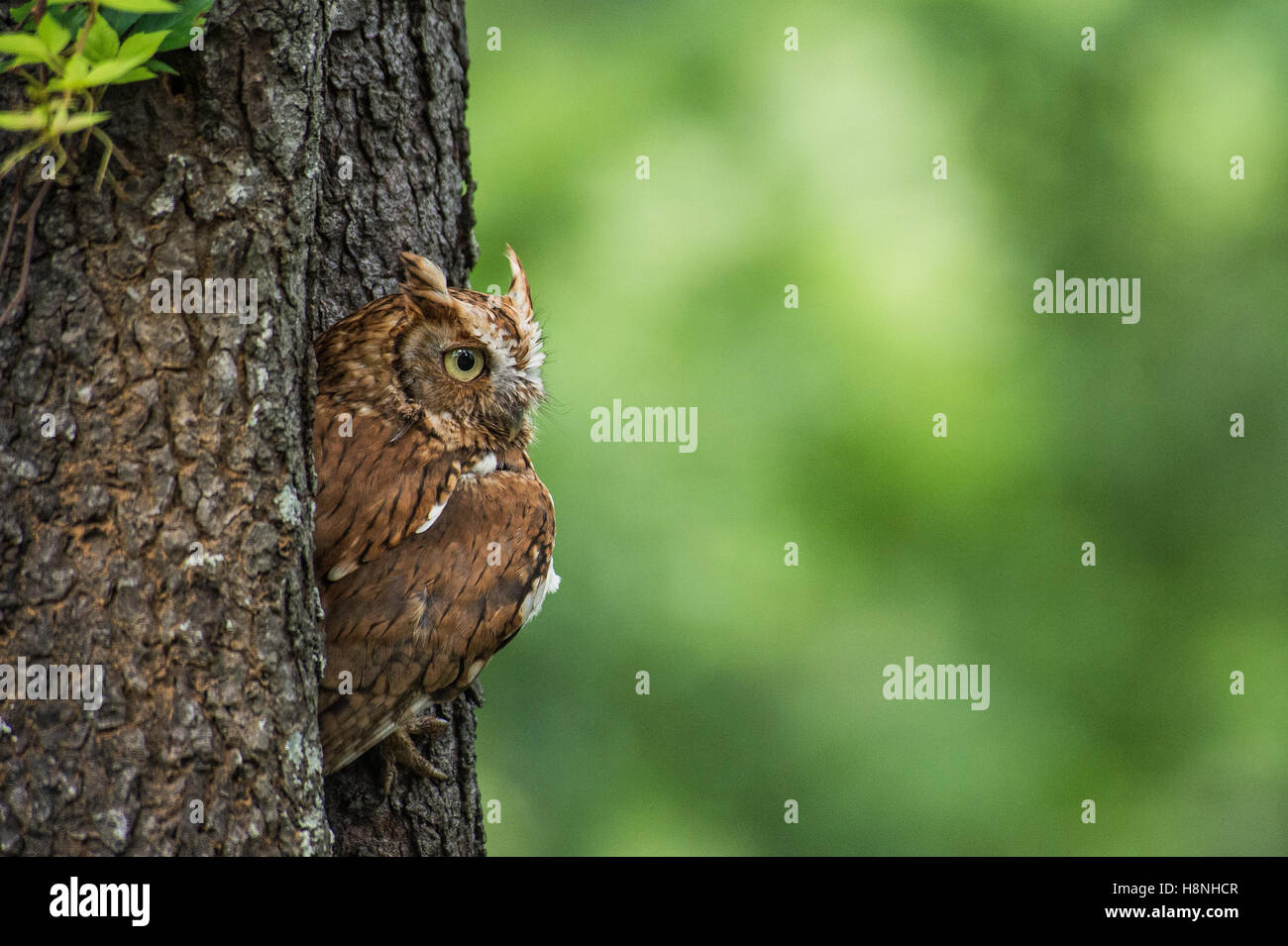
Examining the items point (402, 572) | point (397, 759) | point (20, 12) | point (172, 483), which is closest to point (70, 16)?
point (20, 12)

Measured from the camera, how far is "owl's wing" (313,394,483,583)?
2152mm

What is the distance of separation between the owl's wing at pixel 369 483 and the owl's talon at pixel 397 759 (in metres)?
0.43

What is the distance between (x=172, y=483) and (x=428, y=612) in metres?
0.52

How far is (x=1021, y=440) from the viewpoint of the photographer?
7199 mm

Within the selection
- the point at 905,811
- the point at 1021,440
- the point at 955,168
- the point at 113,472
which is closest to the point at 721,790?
the point at 905,811

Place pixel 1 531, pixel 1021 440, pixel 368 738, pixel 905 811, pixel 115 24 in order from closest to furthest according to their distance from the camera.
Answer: pixel 115 24 < pixel 1 531 < pixel 368 738 < pixel 905 811 < pixel 1021 440

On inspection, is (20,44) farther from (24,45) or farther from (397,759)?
(397,759)

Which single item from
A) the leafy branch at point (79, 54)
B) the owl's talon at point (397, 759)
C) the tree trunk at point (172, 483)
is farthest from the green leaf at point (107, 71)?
the owl's talon at point (397, 759)

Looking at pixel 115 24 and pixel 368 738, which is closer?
pixel 115 24

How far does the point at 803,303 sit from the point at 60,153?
524 cm

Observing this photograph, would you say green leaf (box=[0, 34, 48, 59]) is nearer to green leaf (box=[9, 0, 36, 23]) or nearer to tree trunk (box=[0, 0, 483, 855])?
green leaf (box=[9, 0, 36, 23])

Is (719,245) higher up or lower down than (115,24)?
higher up

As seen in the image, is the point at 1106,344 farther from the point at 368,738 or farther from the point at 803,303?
the point at 368,738

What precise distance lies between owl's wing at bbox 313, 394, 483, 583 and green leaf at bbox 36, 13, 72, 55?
812 mm
